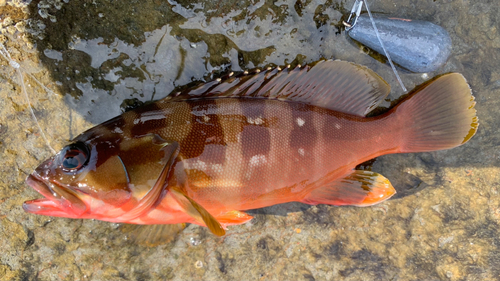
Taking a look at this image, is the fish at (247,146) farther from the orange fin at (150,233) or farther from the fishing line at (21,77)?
the fishing line at (21,77)

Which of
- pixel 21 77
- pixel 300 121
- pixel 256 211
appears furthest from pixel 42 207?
pixel 300 121

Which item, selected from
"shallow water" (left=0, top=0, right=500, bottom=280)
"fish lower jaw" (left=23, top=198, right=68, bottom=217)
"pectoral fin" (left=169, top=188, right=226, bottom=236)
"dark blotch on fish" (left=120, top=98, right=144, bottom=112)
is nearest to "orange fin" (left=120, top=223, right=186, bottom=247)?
"shallow water" (left=0, top=0, right=500, bottom=280)

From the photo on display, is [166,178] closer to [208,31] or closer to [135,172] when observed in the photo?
[135,172]

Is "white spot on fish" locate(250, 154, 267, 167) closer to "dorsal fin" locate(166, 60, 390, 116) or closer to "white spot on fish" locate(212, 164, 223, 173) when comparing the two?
"white spot on fish" locate(212, 164, 223, 173)

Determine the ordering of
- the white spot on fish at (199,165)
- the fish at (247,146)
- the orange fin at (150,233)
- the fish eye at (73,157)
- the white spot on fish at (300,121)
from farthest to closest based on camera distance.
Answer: the orange fin at (150,233) → the white spot on fish at (300,121) → the white spot on fish at (199,165) → the fish at (247,146) → the fish eye at (73,157)

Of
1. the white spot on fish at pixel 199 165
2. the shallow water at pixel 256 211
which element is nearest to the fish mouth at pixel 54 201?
the shallow water at pixel 256 211

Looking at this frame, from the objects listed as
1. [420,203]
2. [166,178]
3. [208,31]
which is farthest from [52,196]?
[420,203]
